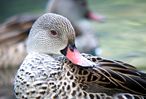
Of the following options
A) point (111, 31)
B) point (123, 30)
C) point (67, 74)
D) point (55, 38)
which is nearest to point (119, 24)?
point (111, 31)

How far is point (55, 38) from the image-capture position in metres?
3.99

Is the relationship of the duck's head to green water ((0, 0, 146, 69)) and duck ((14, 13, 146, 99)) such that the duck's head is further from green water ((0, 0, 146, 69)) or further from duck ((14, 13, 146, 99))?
green water ((0, 0, 146, 69))

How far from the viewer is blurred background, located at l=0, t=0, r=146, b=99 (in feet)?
23.0

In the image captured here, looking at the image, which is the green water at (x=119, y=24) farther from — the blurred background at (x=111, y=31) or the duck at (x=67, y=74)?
the duck at (x=67, y=74)

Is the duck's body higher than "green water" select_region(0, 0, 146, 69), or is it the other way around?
"green water" select_region(0, 0, 146, 69)

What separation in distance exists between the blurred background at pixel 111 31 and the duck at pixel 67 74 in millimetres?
2055

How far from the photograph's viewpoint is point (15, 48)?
25.9 feet

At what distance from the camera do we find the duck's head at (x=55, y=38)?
3.87 metres

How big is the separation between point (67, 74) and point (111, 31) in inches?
194

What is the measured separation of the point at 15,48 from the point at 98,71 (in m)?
4.21

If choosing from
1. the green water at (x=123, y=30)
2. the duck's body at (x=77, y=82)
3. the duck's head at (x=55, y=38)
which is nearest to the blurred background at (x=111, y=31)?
the green water at (x=123, y=30)

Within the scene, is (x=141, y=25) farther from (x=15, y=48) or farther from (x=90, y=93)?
(x=90, y=93)

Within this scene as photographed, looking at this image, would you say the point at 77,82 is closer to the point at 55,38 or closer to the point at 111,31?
the point at 55,38

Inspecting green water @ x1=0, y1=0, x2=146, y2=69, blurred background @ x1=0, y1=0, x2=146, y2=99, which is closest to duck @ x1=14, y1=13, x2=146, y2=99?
blurred background @ x1=0, y1=0, x2=146, y2=99
